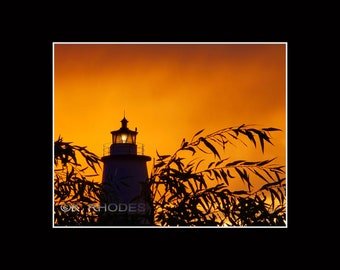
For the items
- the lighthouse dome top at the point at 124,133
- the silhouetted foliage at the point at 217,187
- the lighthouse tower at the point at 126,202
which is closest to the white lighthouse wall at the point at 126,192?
the lighthouse tower at the point at 126,202

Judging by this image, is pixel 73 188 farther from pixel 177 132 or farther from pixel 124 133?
pixel 124 133

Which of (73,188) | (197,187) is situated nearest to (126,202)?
(73,188)

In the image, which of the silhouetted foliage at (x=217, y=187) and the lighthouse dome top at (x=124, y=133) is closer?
the silhouetted foliage at (x=217, y=187)

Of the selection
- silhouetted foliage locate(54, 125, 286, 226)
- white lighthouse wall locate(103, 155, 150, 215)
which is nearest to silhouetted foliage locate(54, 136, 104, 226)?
silhouetted foliage locate(54, 125, 286, 226)

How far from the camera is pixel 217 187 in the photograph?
13.3 ft

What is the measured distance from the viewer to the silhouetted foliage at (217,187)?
3.91 metres

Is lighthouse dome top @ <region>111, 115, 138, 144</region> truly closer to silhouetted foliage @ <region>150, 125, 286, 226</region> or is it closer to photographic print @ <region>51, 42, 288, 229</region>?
photographic print @ <region>51, 42, 288, 229</region>

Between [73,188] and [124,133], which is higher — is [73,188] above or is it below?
below

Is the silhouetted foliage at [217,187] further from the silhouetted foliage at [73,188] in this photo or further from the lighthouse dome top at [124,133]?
the lighthouse dome top at [124,133]

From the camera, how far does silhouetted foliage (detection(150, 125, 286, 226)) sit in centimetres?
391

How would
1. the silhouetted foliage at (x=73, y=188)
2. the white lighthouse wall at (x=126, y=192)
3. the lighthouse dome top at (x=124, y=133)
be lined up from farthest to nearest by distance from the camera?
the lighthouse dome top at (x=124, y=133) → the white lighthouse wall at (x=126, y=192) → the silhouetted foliage at (x=73, y=188)

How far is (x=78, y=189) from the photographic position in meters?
3.98
